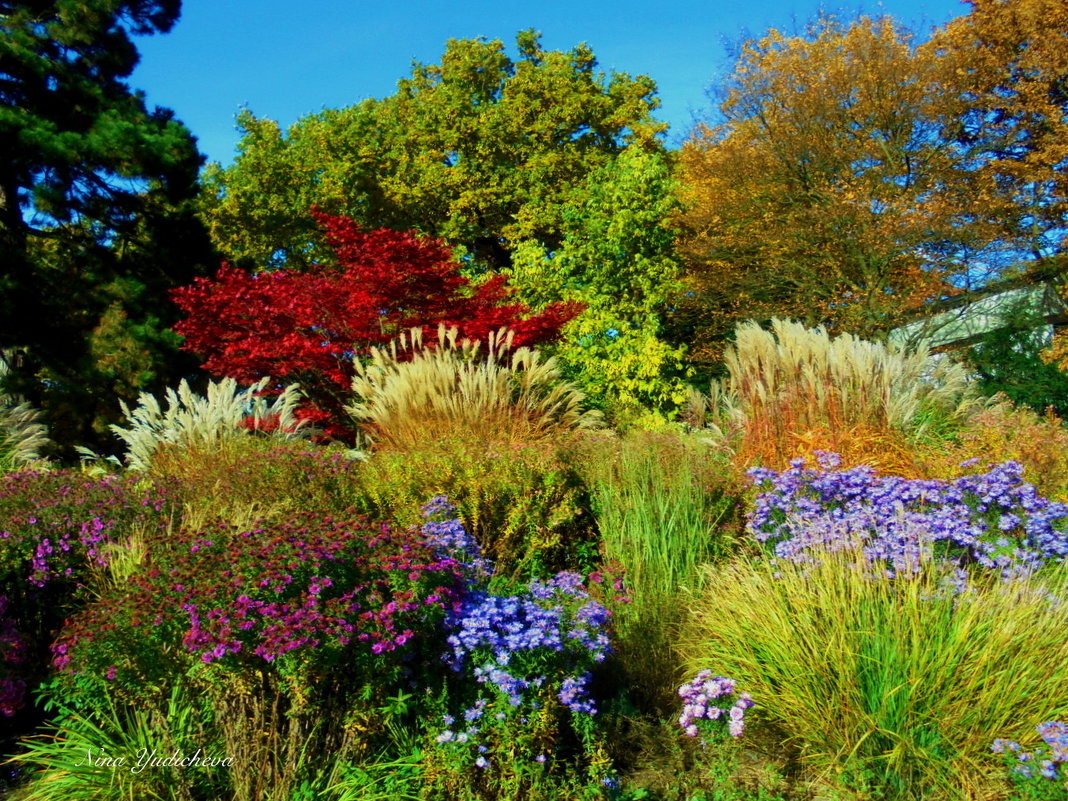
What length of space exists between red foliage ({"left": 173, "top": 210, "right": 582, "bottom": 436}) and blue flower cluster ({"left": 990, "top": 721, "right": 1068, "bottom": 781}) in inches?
255

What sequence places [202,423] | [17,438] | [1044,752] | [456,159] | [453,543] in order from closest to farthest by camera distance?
[1044,752] < [453,543] < [202,423] < [17,438] < [456,159]

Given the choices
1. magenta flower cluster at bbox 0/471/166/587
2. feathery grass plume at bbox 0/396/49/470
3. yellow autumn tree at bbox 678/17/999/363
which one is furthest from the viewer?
yellow autumn tree at bbox 678/17/999/363

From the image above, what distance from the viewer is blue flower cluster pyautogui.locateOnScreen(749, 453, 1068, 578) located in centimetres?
384

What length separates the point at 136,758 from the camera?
314 cm

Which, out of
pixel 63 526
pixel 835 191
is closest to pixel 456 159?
pixel 835 191

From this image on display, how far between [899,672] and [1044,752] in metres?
0.48

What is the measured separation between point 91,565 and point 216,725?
1.55m

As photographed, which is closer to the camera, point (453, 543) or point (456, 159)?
point (453, 543)

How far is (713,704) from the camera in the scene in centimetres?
317

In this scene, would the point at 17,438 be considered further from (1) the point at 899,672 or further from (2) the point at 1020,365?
(2) the point at 1020,365

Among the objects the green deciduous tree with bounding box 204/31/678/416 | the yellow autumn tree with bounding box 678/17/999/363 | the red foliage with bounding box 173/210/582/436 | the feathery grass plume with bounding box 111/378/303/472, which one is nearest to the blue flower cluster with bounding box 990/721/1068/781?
the feathery grass plume with bounding box 111/378/303/472

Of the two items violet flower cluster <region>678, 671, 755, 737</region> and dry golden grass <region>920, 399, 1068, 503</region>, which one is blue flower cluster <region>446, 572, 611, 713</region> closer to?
violet flower cluster <region>678, 671, 755, 737</region>

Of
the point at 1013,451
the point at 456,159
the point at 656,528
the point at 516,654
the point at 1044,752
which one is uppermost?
the point at 456,159

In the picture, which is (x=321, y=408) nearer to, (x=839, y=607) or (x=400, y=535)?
(x=400, y=535)
